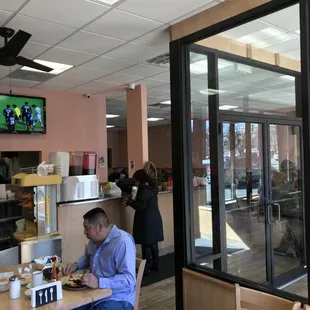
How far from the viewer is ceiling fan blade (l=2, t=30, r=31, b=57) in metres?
3.04

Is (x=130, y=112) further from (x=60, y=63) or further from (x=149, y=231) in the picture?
(x=149, y=231)

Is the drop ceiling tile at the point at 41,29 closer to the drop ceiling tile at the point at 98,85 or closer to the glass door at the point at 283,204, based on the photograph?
the drop ceiling tile at the point at 98,85

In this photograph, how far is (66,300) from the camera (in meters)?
1.93

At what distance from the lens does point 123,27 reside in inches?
132

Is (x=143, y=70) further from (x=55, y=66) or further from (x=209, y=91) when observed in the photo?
(x=209, y=91)

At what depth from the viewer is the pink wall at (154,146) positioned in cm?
1295

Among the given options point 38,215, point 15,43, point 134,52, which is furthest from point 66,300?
point 134,52

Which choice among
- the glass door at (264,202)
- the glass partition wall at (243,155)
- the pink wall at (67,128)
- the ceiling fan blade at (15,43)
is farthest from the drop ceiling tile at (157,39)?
the pink wall at (67,128)

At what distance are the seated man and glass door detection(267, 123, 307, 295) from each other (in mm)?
2465

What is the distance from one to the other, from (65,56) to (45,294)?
3175mm

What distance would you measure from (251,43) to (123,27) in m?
1.37

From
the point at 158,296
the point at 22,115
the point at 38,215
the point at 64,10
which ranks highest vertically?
the point at 64,10

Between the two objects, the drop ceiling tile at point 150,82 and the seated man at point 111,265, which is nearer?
the seated man at point 111,265

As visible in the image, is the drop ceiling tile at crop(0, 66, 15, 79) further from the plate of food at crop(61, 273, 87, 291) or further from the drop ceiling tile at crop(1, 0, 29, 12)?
the plate of food at crop(61, 273, 87, 291)
